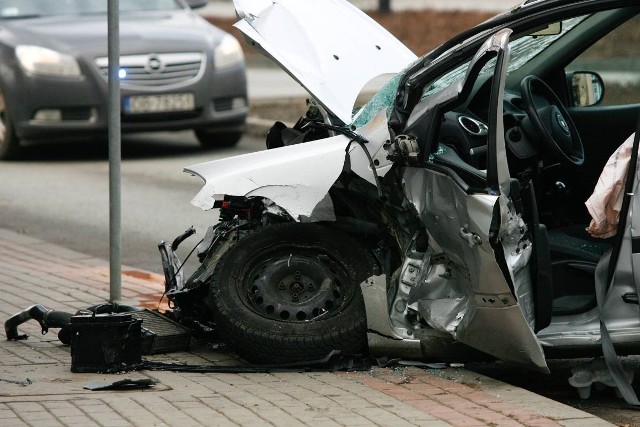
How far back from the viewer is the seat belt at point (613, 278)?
5988 mm

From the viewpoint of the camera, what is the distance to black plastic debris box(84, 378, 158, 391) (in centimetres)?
601

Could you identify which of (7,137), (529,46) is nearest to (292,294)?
(529,46)

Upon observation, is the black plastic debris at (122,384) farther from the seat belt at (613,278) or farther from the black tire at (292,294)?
the seat belt at (613,278)

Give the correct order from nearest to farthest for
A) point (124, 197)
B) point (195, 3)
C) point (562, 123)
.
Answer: point (562, 123) < point (124, 197) < point (195, 3)

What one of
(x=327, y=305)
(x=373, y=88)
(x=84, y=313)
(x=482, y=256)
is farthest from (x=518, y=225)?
(x=84, y=313)

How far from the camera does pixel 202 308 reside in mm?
7016

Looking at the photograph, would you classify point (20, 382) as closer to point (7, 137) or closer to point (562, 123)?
point (562, 123)

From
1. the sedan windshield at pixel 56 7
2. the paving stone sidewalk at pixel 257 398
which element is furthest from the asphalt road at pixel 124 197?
the sedan windshield at pixel 56 7

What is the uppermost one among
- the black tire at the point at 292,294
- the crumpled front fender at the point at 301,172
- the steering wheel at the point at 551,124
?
the steering wheel at the point at 551,124

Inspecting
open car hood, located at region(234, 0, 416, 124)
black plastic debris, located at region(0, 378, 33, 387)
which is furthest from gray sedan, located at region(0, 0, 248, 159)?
black plastic debris, located at region(0, 378, 33, 387)

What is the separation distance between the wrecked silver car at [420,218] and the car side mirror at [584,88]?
293 millimetres

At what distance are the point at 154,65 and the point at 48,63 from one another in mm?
1003

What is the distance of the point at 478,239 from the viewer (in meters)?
5.97

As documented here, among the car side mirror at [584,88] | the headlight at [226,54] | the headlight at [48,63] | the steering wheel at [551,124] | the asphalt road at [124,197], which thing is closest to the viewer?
the steering wheel at [551,124]
